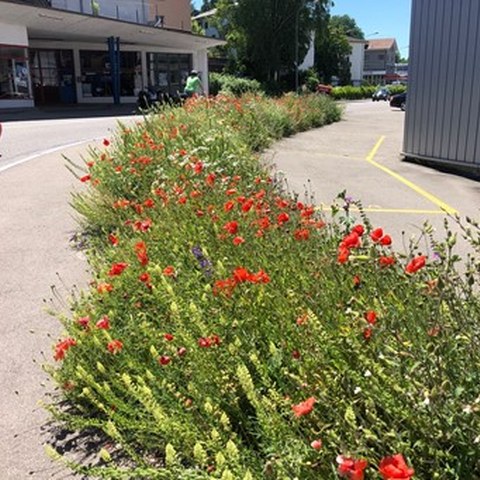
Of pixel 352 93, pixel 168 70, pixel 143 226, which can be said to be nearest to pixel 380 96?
pixel 352 93

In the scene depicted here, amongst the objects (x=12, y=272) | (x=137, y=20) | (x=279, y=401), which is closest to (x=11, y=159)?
(x=12, y=272)

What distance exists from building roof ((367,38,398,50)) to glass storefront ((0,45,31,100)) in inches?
4727

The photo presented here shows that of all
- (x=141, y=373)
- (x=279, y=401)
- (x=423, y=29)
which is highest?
(x=423, y=29)

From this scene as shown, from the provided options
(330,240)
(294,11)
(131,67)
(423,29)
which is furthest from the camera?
(294,11)

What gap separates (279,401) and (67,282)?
376 centimetres

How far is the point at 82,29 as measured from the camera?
32438 mm

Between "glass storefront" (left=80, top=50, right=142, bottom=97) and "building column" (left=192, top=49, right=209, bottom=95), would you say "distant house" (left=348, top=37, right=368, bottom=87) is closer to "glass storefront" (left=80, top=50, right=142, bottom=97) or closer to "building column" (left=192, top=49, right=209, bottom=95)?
"building column" (left=192, top=49, right=209, bottom=95)

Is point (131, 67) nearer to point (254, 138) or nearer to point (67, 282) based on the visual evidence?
point (254, 138)

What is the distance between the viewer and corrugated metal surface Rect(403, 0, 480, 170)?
11.3 metres

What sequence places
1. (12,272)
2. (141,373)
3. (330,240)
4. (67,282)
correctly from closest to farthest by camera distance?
(141,373)
(330,240)
(67,282)
(12,272)

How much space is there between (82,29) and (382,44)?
11889 centimetres

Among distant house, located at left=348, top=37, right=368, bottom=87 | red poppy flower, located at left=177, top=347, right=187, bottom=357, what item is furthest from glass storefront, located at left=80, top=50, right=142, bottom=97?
distant house, located at left=348, top=37, right=368, bottom=87

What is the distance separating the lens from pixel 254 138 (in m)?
12.9

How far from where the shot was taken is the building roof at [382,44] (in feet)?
445
